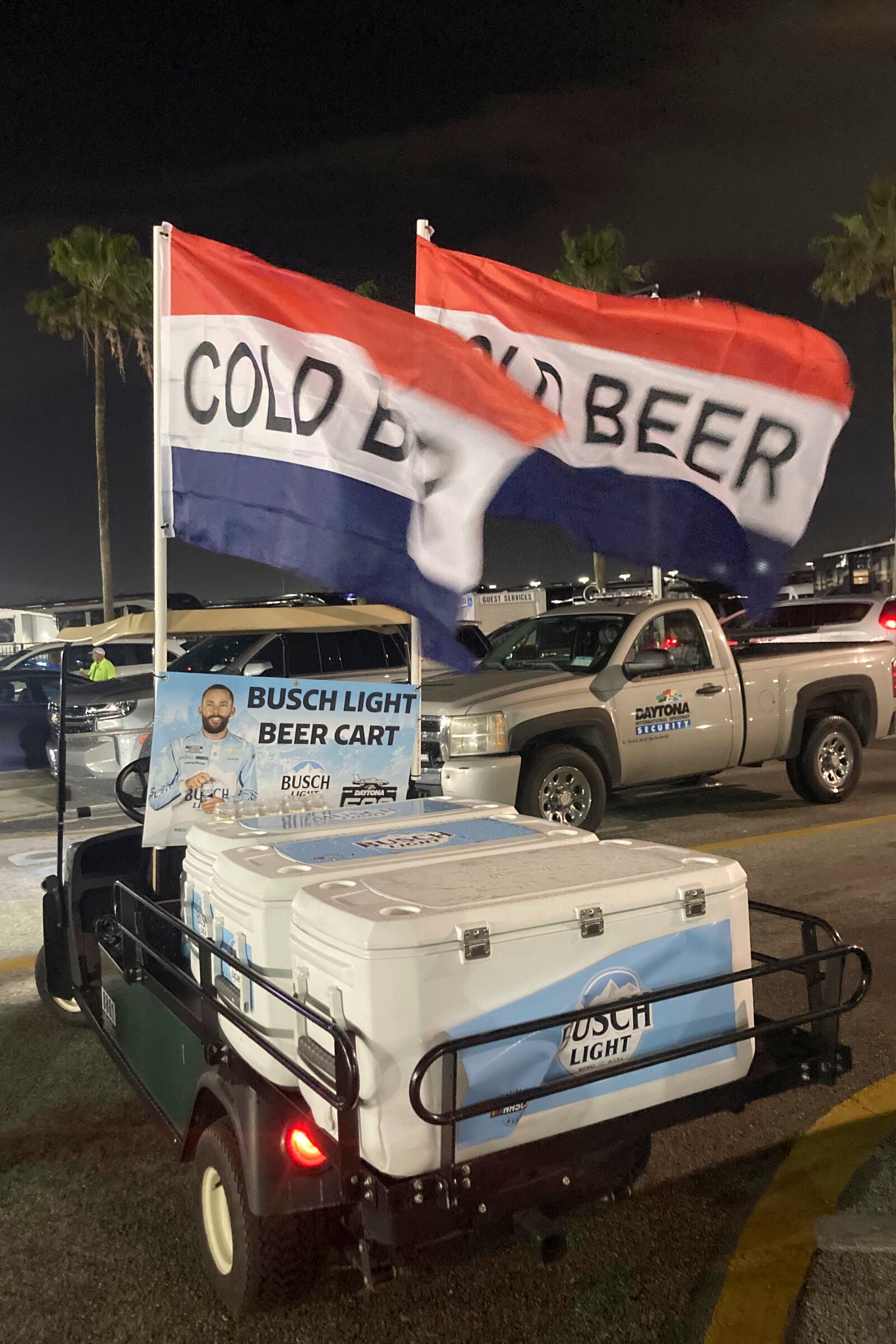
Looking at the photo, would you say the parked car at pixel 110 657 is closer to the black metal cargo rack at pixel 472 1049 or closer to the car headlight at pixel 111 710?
the car headlight at pixel 111 710

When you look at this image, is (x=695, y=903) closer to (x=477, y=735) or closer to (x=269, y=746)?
(x=269, y=746)

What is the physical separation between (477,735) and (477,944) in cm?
598

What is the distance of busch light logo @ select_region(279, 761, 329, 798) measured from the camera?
4.49 metres

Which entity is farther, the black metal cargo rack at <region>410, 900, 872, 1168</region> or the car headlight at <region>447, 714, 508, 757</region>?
the car headlight at <region>447, 714, 508, 757</region>

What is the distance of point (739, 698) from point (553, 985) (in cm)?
742

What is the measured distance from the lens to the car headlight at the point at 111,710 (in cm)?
1077

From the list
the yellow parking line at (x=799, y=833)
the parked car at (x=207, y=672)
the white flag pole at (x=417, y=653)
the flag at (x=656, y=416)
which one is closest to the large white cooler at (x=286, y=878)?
the white flag pole at (x=417, y=653)

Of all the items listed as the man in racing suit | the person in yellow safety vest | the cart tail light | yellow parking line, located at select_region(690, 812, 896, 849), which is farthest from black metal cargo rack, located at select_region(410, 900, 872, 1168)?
yellow parking line, located at select_region(690, 812, 896, 849)

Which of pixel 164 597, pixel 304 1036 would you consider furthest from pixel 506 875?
pixel 164 597

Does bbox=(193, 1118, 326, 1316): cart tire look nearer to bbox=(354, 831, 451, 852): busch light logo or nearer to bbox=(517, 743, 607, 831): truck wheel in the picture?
bbox=(354, 831, 451, 852): busch light logo

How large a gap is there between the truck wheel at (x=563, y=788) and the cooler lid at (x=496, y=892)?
5324 millimetres

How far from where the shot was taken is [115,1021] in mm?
3889

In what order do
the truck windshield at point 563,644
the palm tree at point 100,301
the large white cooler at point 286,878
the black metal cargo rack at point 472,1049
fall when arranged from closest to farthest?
the black metal cargo rack at point 472,1049 → the large white cooler at point 286,878 → the truck windshield at point 563,644 → the palm tree at point 100,301

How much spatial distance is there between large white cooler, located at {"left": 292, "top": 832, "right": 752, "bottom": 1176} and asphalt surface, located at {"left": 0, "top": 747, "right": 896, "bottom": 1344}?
41cm
